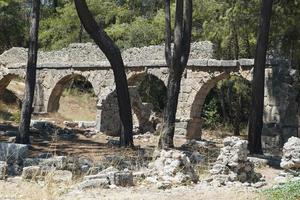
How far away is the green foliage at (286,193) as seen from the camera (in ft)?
20.9

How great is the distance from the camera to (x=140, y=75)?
21922mm

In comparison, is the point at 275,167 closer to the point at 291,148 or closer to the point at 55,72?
the point at 291,148

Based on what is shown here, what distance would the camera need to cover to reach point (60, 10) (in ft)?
111

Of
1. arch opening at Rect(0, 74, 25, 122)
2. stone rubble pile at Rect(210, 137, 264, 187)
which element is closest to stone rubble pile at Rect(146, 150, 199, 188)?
stone rubble pile at Rect(210, 137, 264, 187)

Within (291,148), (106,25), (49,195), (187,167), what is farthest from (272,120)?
(106,25)

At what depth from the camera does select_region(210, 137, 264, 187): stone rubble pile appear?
8.79 meters

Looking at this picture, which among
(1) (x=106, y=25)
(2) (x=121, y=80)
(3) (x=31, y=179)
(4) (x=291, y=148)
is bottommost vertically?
(3) (x=31, y=179)

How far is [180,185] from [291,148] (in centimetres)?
235

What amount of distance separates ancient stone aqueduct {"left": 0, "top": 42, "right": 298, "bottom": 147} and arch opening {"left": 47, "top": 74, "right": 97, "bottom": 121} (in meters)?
0.07

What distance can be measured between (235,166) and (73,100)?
21050 millimetres

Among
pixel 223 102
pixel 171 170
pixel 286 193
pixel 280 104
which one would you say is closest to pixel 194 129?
pixel 280 104

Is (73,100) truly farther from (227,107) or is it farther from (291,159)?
(291,159)

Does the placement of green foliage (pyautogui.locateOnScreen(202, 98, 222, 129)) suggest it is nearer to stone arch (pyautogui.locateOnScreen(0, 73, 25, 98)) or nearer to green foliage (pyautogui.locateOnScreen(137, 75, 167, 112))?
green foliage (pyautogui.locateOnScreen(137, 75, 167, 112))

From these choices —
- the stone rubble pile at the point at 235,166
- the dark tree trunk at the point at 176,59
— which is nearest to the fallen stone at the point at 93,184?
the stone rubble pile at the point at 235,166
